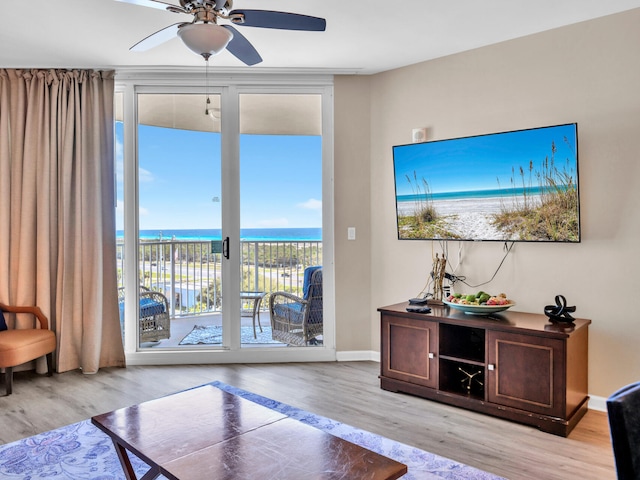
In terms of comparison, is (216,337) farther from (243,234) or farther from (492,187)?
(492,187)

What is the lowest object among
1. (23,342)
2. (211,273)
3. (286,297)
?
(23,342)

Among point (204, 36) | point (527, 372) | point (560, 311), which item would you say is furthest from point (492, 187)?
point (204, 36)

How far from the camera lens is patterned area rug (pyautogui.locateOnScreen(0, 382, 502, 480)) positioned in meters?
2.38

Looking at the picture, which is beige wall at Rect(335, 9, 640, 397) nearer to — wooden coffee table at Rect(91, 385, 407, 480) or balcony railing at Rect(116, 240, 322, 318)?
balcony railing at Rect(116, 240, 322, 318)

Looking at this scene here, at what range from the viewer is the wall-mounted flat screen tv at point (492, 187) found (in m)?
3.10

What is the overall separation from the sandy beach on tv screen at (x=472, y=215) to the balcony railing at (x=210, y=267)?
4.03ft

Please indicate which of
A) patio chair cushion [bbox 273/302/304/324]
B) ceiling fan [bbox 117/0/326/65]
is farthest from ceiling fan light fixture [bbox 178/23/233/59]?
patio chair cushion [bbox 273/302/304/324]

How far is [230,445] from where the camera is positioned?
184 cm

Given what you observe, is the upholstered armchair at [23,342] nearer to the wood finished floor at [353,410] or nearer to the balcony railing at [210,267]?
the wood finished floor at [353,410]

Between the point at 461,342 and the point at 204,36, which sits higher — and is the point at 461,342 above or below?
below

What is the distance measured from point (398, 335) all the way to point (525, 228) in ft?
3.84

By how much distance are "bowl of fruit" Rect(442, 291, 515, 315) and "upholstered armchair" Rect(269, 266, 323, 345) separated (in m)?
1.33

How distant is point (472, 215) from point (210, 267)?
2315mm

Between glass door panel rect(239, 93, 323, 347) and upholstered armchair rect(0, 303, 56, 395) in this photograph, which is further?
glass door panel rect(239, 93, 323, 347)
